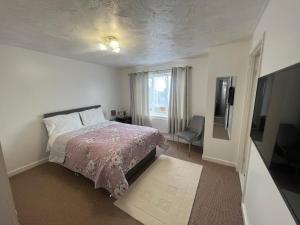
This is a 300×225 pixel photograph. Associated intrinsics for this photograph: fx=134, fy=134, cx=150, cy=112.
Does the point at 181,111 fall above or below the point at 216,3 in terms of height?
below

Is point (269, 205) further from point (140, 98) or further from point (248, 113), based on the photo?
point (140, 98)

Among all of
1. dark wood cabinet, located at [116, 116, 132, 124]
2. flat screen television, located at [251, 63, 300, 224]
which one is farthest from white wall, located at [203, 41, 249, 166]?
dark wood cabinet, located at [116, 116, 132, 124]

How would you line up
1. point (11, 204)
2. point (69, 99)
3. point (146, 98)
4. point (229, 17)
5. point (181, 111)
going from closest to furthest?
point (11, 204) < point (229, 17) < point (69, 99) < point (181, 111) < point (146, 98)

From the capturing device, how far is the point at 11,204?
0.76 meters

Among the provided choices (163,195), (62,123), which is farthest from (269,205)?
(62,123)

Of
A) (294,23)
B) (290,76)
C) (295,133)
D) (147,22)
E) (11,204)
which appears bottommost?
(11,204)

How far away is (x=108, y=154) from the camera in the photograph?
1915mm

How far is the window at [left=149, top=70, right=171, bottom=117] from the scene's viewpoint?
13.2 feet

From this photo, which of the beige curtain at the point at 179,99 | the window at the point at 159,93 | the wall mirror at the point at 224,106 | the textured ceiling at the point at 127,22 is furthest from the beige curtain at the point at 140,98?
the wall mirror at the point at 224,106

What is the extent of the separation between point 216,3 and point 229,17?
37 centimetres

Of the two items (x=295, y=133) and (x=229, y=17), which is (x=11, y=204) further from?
(x=229, y=17)

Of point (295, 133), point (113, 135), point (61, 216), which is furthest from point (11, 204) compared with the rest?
point (113, 135)

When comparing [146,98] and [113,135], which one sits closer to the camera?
[113,135]

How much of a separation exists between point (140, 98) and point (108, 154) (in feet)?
9.01
